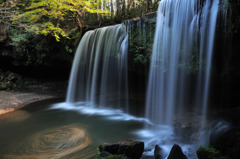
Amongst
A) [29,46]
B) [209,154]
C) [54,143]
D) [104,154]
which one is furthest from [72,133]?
[29,46]

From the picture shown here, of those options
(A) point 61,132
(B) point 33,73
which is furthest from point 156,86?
(B) point 33,73

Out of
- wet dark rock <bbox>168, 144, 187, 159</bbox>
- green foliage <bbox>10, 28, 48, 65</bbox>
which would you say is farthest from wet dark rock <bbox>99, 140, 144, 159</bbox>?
green foliage <bbox>10, 28, 48, 65</bbox>

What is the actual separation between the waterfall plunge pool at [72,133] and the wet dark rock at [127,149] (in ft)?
1.16

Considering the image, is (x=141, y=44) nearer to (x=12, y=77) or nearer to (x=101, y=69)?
(x=101, y=69)

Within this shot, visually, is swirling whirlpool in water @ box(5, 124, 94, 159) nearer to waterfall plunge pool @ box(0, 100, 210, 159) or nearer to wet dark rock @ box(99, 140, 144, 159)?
waterfall plunge pool @ box(0, 100, 210, 159)

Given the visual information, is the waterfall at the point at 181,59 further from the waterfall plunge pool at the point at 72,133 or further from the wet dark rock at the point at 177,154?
the wet dark rock at the point at 177,154

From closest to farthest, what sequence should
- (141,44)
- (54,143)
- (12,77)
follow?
(54,143)
(141,44)
(12,77)

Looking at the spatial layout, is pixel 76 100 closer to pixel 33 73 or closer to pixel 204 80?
pixel 33 73

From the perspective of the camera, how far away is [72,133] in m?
5.56

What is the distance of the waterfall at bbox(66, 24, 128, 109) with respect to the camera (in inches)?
337

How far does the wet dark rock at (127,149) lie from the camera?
3.64m

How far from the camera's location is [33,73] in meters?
13.8

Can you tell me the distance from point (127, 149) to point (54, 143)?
243cm

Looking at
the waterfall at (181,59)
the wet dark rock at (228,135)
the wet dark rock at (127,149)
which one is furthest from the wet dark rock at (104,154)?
the waterfall at (181,59)
